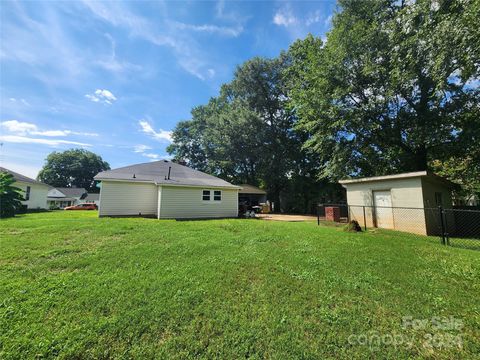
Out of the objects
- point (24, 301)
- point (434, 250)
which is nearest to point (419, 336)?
point (434, 250)

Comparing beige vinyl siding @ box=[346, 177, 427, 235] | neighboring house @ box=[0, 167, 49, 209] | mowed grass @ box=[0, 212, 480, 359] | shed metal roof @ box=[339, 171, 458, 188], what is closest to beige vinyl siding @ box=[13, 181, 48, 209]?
neighboring house @ box=[0, 167, 49, 209]

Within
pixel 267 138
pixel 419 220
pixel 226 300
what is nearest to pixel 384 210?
pixel 419 220

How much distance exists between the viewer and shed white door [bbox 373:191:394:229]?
36.1ft

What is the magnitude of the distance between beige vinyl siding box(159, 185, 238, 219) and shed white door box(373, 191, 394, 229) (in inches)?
358

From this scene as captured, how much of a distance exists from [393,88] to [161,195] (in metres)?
16.1

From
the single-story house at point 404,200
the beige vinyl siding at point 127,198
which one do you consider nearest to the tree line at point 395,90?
the single-story house at point 404,200

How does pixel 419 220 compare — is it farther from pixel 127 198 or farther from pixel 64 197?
pixel 64 197

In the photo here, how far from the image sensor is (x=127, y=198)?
14.0 metres

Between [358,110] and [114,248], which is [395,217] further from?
[114,248]

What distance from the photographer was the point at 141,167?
53.1 ft

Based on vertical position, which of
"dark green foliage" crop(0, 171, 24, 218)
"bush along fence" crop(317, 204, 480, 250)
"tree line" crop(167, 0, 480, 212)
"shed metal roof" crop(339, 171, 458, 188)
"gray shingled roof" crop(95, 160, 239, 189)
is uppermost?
"tree line" crop(167, 0, 480, 212)

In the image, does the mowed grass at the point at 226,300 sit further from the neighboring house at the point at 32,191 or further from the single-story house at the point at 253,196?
the neighboring house at the point at 32,191

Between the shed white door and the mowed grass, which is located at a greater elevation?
the shed white door

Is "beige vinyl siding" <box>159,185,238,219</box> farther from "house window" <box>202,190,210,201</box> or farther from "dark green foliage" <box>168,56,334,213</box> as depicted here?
"dark green foliage" <box>168,56,334,213</box>
